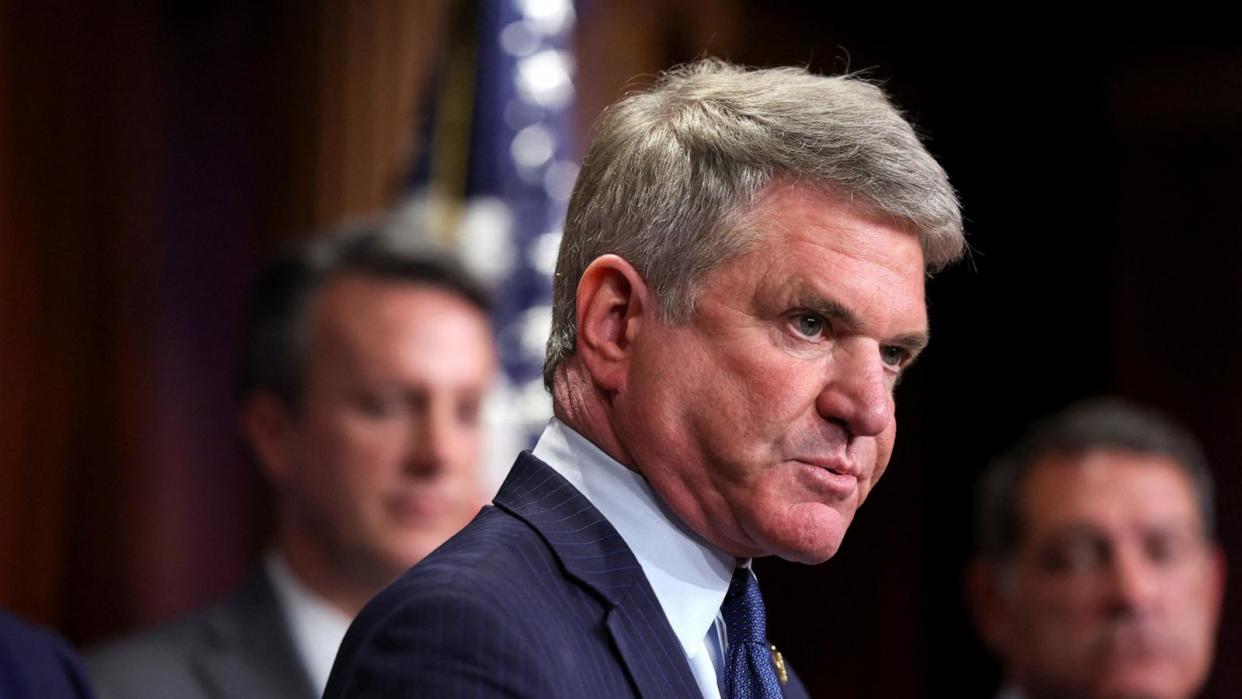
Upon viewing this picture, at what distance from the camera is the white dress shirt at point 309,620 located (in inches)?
130

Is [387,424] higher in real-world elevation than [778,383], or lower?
lower

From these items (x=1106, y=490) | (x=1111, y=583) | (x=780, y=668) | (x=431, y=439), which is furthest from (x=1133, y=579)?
(x=780, y=668)

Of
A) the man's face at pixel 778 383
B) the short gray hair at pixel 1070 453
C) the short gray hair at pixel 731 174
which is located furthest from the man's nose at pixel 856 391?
the short gray hair at pixel 1070 453

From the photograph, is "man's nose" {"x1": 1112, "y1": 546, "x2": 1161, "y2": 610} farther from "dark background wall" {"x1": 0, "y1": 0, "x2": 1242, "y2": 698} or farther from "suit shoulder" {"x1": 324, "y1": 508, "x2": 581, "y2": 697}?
"suit shoulder" {"x1": 324, "y1": 508, "x2": 581, "y2": 697}

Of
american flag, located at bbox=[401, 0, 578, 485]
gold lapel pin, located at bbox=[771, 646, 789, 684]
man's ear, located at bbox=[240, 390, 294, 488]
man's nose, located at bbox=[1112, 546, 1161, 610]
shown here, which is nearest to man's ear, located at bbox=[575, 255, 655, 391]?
gold lapel pin, located at bbox=[771, 646, 789, 684]

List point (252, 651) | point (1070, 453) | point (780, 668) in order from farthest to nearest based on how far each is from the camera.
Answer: point (1070, 453)
point (252, 651)
point (780, 668)

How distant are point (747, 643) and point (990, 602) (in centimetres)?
257

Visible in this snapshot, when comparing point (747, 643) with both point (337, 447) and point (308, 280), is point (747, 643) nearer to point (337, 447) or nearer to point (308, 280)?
point (337, 447)

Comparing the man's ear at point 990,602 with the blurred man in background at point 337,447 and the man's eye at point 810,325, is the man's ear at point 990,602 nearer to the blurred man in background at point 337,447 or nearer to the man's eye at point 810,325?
the blurred man in background at point 337,447

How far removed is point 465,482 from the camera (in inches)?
138

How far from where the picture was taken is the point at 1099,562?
3.82m

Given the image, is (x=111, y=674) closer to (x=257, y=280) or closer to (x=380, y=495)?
(x=380, y=495)

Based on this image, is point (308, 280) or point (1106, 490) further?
point (1106, 490)

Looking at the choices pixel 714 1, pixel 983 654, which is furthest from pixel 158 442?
pixel 983 654
